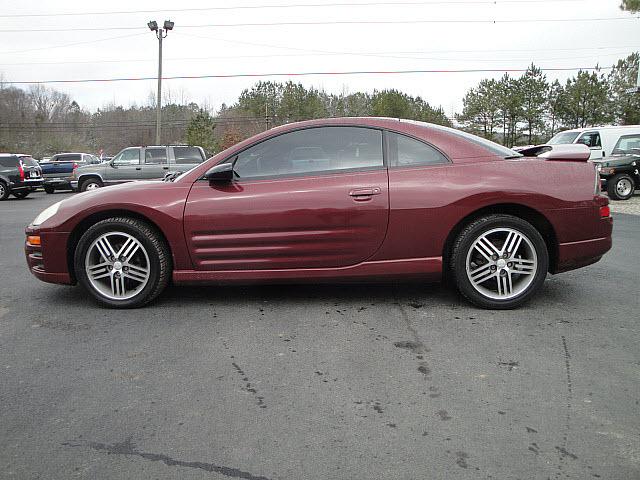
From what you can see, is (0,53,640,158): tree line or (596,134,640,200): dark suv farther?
(0,53,640,158): tree line

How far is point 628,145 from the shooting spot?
15969 millimetres

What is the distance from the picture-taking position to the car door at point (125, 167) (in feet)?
62.0

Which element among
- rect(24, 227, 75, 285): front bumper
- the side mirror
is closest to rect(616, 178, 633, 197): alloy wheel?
the side mirror

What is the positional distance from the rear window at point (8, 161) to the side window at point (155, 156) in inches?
199

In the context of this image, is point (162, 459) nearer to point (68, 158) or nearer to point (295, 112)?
point (68, 158)

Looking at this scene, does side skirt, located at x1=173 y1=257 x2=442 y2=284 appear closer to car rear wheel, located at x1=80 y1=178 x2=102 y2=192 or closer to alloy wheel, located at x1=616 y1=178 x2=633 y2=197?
alloy wheel, located at x1=616 y1=178 x2=633 y2=197

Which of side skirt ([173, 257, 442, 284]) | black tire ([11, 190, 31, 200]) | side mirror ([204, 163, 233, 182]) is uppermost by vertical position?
black tire ([11, 190, 31, 200])

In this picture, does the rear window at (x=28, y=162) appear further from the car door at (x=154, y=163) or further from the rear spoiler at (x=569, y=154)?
the rear spoiler at (x=569, y=154)

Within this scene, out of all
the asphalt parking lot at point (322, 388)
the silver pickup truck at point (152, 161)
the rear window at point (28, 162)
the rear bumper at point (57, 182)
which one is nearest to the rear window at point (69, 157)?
the rear bumper at point (57, 182)

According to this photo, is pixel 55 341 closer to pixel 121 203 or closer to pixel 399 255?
pixel 121 203

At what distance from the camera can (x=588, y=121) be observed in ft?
164

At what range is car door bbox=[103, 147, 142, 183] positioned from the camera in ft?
62.0

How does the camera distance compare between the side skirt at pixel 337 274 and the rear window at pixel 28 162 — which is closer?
the side skirt at pixel 337 274

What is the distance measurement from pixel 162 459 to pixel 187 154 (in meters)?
17.6
